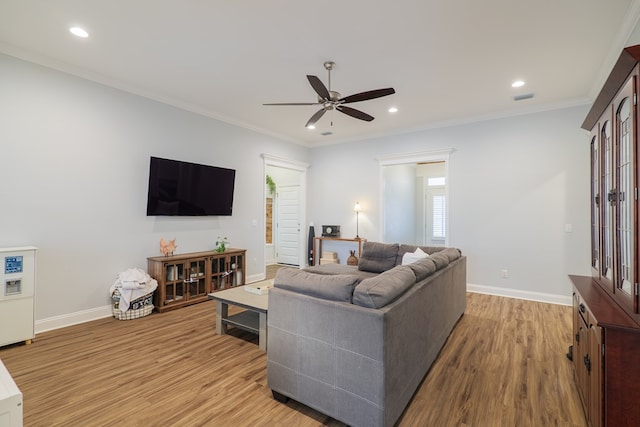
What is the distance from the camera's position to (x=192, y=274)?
443 cm

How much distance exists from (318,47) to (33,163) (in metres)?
3.34

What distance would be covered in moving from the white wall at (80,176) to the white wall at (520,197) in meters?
4.36

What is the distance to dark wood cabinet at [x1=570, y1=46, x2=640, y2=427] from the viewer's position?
1.45 meters

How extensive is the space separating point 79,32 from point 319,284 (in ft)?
10.8

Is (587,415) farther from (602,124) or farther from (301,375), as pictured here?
(602,124)

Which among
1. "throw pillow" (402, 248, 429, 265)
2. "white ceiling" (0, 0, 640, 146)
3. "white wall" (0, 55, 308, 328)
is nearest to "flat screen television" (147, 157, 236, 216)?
"white wall" (0, 55, 308, 328)

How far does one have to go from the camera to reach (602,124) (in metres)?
2.16

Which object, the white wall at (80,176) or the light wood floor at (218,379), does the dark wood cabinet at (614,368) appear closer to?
the light wood floor at (218,379)

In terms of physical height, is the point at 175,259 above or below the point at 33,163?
below

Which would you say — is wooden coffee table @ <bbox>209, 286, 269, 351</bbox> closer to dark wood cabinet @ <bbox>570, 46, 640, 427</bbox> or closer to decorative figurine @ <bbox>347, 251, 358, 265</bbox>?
dark wood cabinet @ <bbox>570, 46, 640, 427</bbox>

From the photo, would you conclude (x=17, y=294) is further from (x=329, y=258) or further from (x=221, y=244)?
(x=329, y=258)

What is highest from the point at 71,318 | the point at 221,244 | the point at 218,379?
the point at 221,244

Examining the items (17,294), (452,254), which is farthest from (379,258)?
(17,294)

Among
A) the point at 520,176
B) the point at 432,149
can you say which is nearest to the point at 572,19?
the point at 520,176
